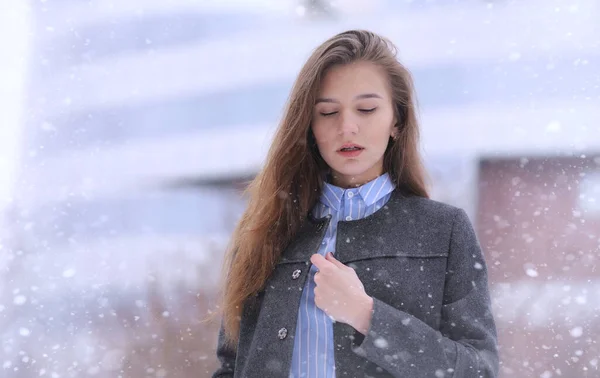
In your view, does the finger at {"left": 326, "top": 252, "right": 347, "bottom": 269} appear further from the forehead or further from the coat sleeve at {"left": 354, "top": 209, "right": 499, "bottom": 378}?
the forehead

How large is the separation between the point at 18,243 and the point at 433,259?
1694mm

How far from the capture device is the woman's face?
50.9 inches

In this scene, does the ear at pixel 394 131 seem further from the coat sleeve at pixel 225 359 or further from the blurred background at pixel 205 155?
the blurred background at pixel 205 155

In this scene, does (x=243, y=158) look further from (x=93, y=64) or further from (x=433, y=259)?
(x=433, y=259)

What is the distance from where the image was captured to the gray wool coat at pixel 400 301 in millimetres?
1156

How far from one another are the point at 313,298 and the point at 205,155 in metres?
1.27

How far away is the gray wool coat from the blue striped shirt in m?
0.02

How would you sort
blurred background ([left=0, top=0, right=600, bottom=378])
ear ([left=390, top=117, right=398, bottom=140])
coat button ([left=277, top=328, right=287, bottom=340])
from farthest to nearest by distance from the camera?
blurred background ([left=0, top=0, right=600, bottom=378])
ear ([left=390, top=117, right=398, bottom=140])
coat button ([left=277, top=328, right=287, bottom=340])

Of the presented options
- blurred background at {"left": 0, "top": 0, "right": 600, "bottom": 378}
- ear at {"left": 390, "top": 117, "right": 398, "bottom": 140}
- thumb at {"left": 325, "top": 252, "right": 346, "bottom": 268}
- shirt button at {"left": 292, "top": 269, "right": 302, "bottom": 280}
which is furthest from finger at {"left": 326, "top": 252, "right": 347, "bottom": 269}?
blurred background at {"left": 0, "top": 0, "right": 600, "bottom": 378}

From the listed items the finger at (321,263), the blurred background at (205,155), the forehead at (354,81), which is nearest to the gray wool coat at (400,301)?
the finger at (321,263)

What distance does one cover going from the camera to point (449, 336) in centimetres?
123

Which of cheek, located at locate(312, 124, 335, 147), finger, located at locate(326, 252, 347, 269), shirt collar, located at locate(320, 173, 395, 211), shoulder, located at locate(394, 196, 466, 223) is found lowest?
finger, located at locate(326, 252, 347, 269)

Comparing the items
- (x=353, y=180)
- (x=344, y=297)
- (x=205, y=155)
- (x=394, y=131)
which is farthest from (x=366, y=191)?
(x=205, y=155)

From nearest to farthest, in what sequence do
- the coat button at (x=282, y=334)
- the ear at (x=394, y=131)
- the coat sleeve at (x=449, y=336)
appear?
the coat sleeve at (x=449, y=336)
the coat button at (x=282, y=334)
the ear at (x=394, y=131)
